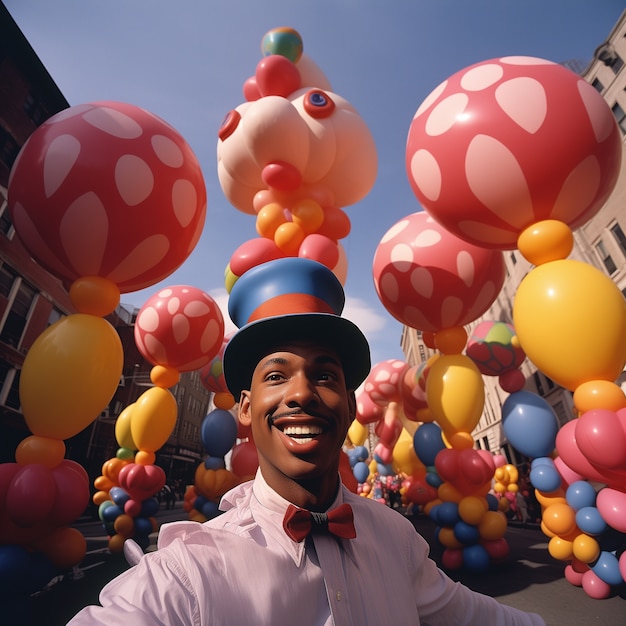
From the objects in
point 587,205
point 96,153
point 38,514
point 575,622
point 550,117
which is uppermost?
point 550,117

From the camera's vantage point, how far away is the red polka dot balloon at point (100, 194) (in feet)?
10.2

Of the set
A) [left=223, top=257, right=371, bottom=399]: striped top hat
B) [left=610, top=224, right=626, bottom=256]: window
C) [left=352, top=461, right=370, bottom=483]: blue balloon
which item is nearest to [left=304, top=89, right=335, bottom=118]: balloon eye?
[left=223, top=257, right=371, bottom=399]: striped top hat

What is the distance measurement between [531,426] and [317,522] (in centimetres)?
415

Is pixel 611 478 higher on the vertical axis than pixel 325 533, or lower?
higher

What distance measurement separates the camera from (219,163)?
543cm

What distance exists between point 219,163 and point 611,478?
5.68 metres

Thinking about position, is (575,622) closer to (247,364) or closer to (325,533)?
(325,533)

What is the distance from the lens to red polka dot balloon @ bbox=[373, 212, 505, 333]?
13.9 feet

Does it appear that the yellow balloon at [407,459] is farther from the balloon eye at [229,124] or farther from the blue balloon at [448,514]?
the balloon eye at [229,124]

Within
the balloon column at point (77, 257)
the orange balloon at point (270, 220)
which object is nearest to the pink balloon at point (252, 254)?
the orange balloon at point (270, 220)

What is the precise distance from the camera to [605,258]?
1378cm

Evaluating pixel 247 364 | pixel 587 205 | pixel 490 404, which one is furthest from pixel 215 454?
pixel 490 404

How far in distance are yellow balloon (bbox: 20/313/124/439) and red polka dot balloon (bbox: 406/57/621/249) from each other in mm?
3284

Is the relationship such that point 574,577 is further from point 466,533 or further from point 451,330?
point 451,330
